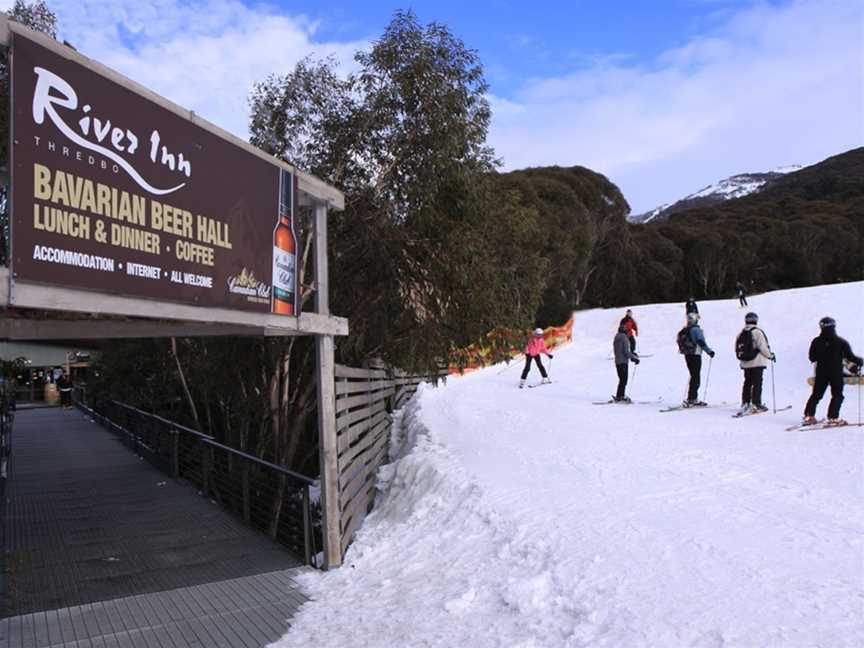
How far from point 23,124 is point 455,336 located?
7195 millimetres

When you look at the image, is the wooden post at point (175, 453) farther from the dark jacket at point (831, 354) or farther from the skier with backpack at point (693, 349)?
the dark jacket at point (831, 354)

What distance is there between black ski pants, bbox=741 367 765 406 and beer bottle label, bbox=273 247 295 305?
773 centimetres

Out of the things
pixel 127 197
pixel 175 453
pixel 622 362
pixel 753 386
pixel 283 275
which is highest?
pixel 127 197

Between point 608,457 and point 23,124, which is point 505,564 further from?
point 23,124

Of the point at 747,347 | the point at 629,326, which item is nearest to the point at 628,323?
the point at 629,326

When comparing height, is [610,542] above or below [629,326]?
below

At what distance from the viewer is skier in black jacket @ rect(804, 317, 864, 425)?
9031mm

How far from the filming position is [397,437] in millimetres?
11398

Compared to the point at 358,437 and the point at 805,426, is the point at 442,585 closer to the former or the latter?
the point at 358,437

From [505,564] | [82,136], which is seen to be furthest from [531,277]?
[82,136]

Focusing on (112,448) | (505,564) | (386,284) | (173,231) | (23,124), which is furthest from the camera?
(112,448)

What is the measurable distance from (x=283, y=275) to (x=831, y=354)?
7.20 meters

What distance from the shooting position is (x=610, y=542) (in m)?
5.07

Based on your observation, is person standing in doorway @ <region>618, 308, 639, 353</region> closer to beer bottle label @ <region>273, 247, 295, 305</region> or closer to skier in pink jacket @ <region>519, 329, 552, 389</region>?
skier in pink jacket @ <region>519, 329, 552, 389</region>
